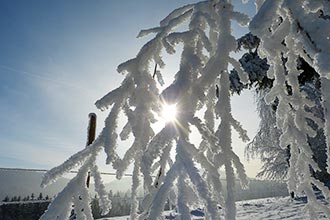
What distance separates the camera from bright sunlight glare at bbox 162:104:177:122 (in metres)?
1.08

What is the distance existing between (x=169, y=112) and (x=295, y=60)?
764 millimetres

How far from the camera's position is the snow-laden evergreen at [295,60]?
87 centimetres

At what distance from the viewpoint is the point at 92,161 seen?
1.27 meters

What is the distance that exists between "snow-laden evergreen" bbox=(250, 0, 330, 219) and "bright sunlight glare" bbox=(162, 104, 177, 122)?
361 mm

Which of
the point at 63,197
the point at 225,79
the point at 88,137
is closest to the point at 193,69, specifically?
the point at 225,79

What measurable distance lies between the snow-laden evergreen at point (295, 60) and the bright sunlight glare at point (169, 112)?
361mm

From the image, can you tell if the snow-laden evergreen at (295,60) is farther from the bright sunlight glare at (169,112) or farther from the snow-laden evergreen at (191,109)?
the bright sunlight glare at (169,112)

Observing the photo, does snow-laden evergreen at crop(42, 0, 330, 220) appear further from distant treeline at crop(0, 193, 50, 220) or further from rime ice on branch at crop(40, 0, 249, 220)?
distant treeline at crop(0, 193, 50, 220)

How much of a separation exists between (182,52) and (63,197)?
0.70 m

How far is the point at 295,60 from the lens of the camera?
4.97 feet

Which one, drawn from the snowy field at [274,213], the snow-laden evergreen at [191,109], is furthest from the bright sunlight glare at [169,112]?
the snowy field at [274,213]

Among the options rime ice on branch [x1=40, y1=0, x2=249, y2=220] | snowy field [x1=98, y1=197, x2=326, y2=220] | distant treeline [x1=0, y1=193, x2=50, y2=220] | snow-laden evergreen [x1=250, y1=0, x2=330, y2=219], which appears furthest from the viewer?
snowy field [x1=98, y1=197, x2=326, y2=220]

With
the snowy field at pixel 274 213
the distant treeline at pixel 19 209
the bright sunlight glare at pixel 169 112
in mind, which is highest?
the bright sunlight glare at pixel 169 112

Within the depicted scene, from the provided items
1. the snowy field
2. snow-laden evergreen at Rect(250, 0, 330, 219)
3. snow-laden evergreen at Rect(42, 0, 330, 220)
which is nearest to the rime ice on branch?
snow-laden evergreen at Rect(42, 0, 330, 220)
